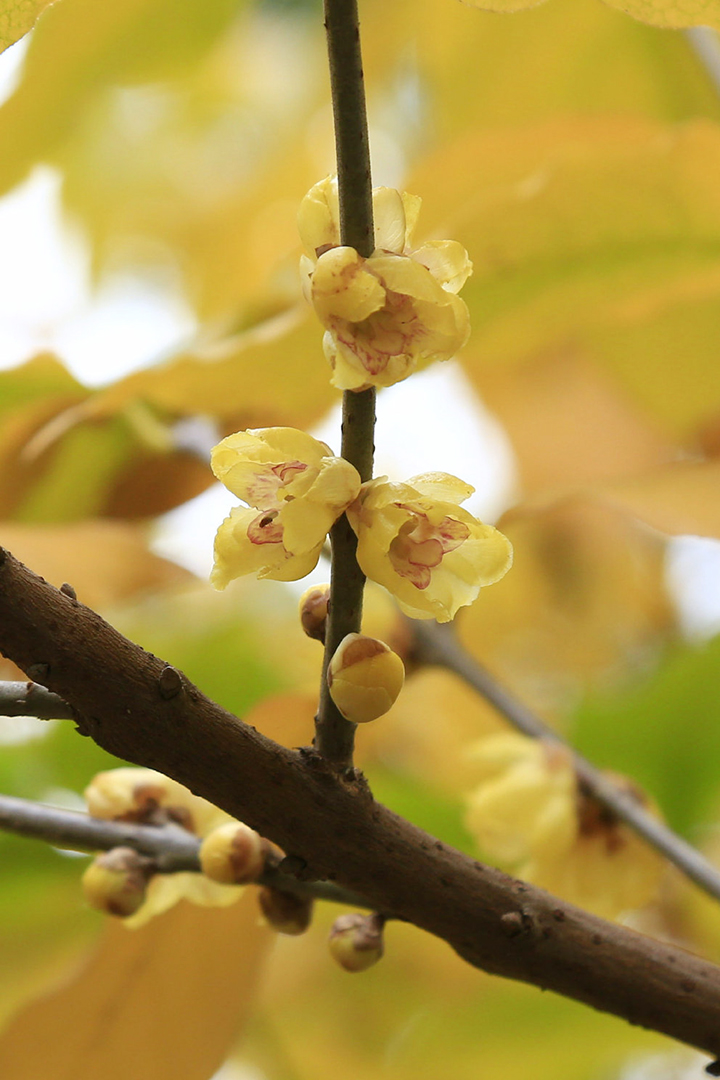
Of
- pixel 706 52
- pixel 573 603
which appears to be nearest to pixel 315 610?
pixel 706 52

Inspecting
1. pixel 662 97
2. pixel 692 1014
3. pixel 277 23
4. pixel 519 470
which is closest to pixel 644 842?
pixel 692 1014

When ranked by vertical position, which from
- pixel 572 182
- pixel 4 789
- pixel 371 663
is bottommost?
pixel 4 789

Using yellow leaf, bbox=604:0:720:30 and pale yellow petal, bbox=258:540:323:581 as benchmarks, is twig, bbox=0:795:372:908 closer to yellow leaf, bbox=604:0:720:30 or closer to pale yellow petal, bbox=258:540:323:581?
pale yellow petal, bbox=258:540:323:581

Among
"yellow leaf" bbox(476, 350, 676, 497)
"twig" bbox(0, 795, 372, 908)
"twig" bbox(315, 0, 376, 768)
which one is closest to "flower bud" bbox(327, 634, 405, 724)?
"twig" bbox(315, 0, 376, 768)

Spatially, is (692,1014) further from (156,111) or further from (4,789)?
(156,111)

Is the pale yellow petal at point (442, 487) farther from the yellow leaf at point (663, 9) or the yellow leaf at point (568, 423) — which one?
the yellow leaf at point (568, 423)

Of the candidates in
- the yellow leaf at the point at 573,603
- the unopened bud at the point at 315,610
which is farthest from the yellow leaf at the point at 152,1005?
the yellow leaf at the point at 573,603
